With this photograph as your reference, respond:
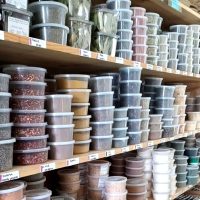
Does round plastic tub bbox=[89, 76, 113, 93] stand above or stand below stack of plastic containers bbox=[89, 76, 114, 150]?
above

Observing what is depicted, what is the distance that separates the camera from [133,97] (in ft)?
5.87

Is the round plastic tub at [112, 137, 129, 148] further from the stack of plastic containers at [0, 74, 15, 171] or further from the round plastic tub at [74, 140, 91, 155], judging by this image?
the stack of plastic containers at [0, 74, 15, 171]

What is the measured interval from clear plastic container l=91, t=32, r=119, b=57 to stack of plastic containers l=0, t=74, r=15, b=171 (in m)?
0.61

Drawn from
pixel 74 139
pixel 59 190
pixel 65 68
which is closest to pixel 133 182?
pixel 59 190

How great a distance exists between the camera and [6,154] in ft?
3.49

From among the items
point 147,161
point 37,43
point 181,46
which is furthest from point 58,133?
point 181,46

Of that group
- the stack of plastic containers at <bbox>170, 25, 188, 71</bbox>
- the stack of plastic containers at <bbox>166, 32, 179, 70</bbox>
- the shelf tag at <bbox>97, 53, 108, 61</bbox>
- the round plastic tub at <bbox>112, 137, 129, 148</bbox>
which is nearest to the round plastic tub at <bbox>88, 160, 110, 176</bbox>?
the round plastic tub at <bbox>112, 137, 129, 148</bbox>

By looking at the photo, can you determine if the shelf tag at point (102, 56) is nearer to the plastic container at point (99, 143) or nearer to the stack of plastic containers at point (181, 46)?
the plastic container at point (99, 143)

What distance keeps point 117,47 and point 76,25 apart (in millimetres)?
403

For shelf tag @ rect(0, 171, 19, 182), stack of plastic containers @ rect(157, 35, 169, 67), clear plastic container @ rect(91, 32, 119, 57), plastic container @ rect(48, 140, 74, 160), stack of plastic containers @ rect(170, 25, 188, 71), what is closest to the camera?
shelf tag @ rect(0, 171, 19, 182)

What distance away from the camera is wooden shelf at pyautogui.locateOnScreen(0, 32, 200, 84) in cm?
115

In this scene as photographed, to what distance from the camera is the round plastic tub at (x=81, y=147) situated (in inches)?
57.4

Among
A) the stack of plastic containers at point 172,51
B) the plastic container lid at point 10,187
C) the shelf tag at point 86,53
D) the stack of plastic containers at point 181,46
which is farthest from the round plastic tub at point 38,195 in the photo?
the stack of plastic containers at point 181,46

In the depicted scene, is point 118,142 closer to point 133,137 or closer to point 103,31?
point 133,137
